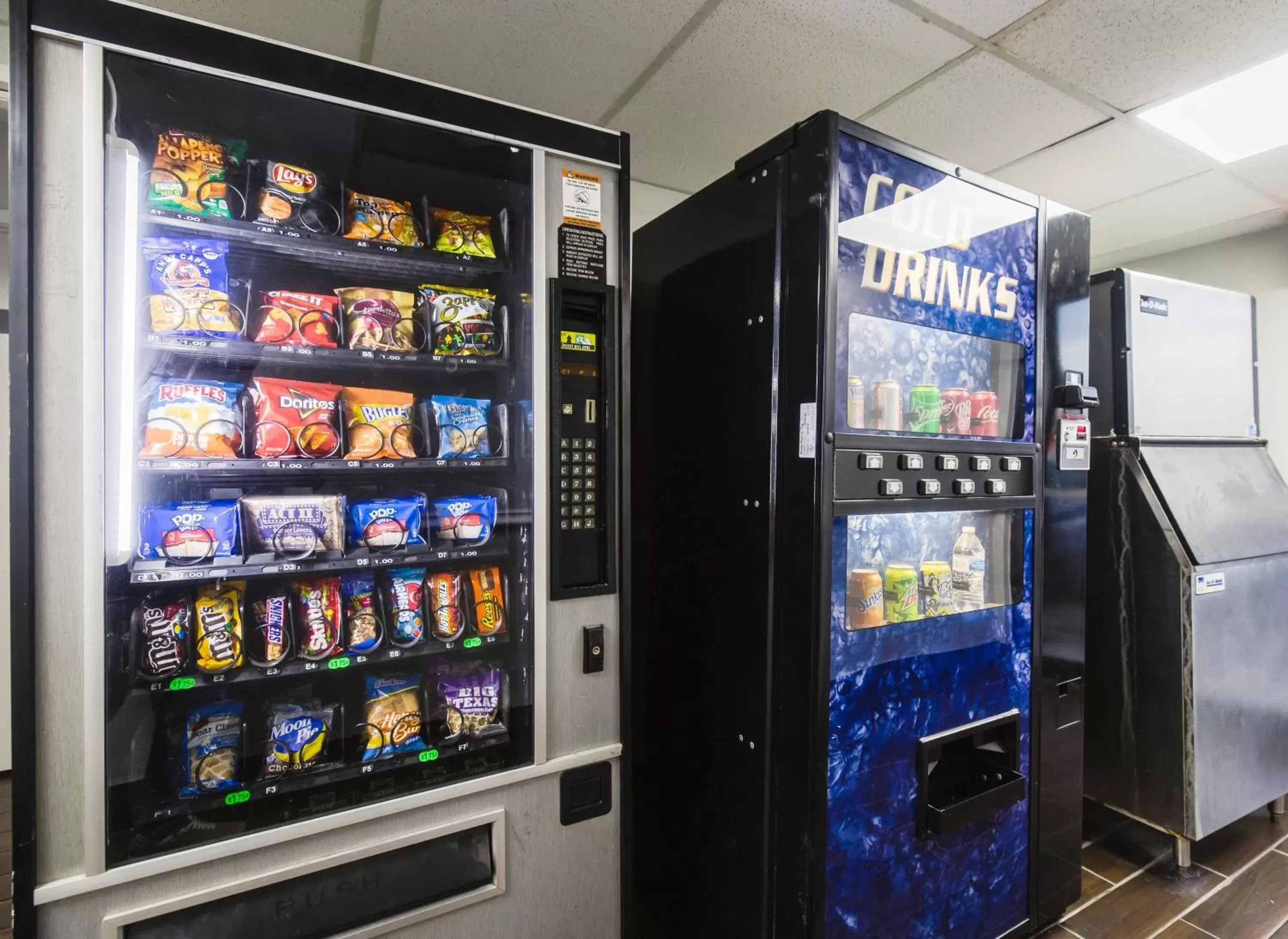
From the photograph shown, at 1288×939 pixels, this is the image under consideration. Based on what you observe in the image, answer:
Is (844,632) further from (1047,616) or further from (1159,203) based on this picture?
(1159,203)

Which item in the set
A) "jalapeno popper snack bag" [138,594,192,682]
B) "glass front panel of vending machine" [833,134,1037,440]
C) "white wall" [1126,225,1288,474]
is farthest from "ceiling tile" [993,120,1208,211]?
"jalapeno popper snack bag" [138,594,192,682]

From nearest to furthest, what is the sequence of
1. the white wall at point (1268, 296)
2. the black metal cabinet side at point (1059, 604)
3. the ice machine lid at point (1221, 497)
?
1. the black metal cabinet side at point (1059, 604)
2. the ice machine lid at point (1221, 497)
3. the white wall at point (1268, 296)

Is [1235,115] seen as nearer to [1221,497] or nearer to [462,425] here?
[1221,497]

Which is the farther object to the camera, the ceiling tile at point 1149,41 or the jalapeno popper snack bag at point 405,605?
the ceiling tile at point 1149,41

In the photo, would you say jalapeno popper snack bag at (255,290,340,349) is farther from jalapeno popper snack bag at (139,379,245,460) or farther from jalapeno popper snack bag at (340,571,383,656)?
jalapeno popper snack bag at (340,571,383,656)

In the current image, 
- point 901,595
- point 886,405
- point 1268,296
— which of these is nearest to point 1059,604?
point 901,595

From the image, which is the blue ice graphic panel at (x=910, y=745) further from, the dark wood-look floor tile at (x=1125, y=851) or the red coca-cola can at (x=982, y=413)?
the dark wood-look floor tile at (x=1125, y=851)

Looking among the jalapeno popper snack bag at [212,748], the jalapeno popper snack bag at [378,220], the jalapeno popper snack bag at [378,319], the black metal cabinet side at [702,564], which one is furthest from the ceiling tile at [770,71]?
the jalapeno popper snack bag at [212,748]

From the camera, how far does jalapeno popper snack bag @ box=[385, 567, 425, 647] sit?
137 cm

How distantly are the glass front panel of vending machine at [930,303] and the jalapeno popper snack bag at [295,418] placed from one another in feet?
3.44

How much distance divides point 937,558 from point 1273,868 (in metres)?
1.77

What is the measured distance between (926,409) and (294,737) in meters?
1.54

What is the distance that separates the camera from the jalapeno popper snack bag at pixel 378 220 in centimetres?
136

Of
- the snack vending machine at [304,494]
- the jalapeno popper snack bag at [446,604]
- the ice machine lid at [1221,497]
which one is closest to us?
the snack vending machine at [304,494]
